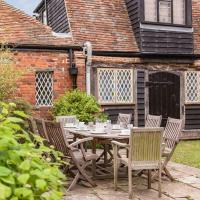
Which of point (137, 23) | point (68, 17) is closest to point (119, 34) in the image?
point (137, 23)

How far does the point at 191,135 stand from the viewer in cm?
1418

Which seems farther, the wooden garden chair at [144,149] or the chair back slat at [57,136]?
the chair back slat at [57,136]

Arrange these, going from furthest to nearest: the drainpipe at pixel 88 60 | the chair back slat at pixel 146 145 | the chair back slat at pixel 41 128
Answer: the drainpipe at pixel 88 60
the chair back slat at pixel 41 128
the chair back slat at pixel 146 145

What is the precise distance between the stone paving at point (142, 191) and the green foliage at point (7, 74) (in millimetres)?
5147

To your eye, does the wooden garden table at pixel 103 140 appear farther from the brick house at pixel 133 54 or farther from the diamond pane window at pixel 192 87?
the diamond pane window at pixel 192 87

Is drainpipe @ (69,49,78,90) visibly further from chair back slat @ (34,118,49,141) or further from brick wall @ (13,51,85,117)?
chair back slat @ (34,118,49,141)

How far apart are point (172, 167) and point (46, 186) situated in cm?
660

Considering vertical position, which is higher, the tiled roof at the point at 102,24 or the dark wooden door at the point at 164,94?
the tiled roof at the point at 102,24

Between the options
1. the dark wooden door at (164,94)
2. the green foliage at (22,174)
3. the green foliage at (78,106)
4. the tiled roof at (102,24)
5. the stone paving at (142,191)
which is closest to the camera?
the green foliage at (22,174)

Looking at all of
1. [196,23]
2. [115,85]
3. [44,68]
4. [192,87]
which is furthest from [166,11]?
[44,68]

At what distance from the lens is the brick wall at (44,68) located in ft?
39.3

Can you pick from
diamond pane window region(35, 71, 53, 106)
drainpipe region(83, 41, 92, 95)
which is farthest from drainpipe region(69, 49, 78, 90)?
diamond pane window region(35, 71, 53, 106)

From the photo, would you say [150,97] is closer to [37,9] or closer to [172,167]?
[172,167]

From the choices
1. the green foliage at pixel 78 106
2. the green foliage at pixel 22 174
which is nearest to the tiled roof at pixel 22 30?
the green foliage at pixel 78 106
